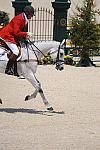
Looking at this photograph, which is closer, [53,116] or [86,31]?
[53,116]

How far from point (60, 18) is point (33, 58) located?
13.5 m

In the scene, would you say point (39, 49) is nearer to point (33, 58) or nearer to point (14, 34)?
point (33, 58)

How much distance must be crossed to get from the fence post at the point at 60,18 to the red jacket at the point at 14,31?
13.2 meters

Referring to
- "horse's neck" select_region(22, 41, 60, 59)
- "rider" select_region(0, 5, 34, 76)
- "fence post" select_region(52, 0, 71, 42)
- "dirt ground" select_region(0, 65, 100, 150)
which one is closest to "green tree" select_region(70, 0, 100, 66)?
"fence post" select_region(52, 0, 71, 42)

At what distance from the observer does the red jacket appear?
38.7 feet

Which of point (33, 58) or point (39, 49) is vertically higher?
point (39, 49)

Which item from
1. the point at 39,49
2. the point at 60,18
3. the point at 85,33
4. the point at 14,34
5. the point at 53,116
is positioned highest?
the point at 14,34

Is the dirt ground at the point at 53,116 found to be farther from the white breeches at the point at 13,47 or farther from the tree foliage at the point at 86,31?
the tree foliage at the point at 86,31

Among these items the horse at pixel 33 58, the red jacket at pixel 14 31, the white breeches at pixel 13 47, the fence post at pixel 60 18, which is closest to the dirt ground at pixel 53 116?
the horse at pixel 33 58

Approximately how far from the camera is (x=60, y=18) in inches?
1000

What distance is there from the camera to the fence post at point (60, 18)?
82.7ft

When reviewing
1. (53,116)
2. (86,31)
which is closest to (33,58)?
(53,116)

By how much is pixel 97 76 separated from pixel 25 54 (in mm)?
7227

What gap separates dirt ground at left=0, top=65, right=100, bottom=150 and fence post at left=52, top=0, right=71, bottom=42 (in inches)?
282
